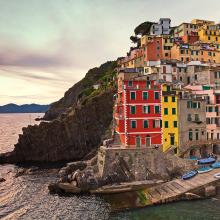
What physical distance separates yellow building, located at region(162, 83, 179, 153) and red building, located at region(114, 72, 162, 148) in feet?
4.29

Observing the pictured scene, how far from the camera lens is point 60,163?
89.6m

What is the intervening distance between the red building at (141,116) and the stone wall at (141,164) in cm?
322

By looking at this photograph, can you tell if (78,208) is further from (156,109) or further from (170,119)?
(170,119)

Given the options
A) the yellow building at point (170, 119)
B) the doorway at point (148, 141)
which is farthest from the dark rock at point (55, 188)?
the yellow building at point (170, 119)

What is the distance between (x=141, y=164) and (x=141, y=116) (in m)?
9.89

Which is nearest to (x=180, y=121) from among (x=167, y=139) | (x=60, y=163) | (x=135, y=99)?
(x=167, y=139)

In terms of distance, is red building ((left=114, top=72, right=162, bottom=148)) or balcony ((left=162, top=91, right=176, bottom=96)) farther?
balcony ((left=162, top=91, right=176, bottom=96))

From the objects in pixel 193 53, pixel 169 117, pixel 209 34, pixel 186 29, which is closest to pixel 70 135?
pixel 169 117

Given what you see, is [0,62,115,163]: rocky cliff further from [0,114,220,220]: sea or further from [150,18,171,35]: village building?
[150,18,171,35]: village building

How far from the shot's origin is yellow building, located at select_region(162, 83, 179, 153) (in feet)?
204

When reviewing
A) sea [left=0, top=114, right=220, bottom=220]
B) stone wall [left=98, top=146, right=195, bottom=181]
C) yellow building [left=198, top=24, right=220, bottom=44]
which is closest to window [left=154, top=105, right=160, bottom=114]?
stone wall [left=98, top=146, right=195, bottom=181]

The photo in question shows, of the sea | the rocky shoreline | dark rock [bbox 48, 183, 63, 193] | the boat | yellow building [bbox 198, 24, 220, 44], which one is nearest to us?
the sea

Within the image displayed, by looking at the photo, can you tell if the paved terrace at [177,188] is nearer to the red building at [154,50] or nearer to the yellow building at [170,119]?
the yellow building at [170,119]

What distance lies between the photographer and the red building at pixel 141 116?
59938mm
